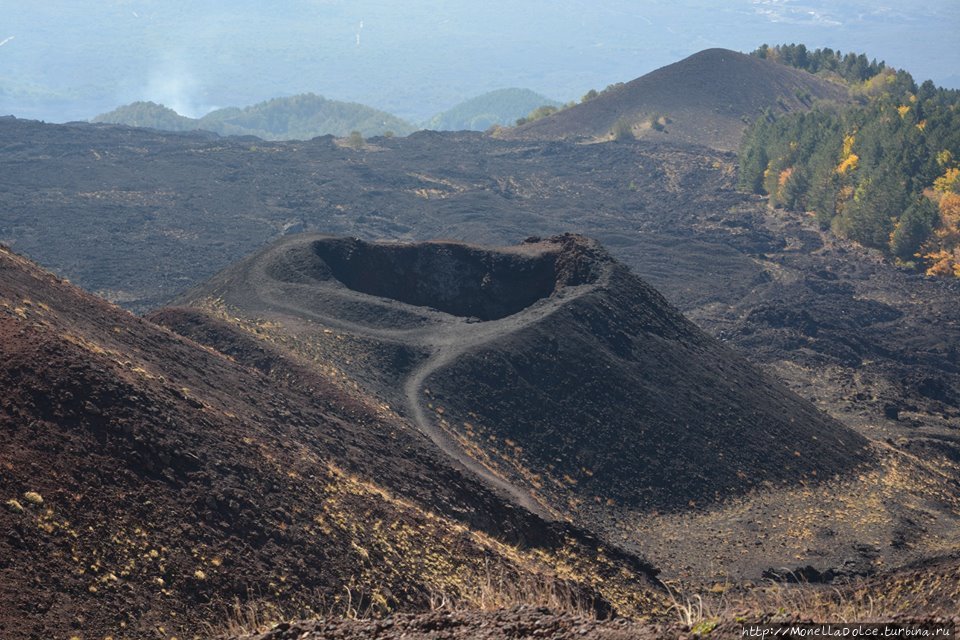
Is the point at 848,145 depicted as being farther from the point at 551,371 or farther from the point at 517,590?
the point at 517,590

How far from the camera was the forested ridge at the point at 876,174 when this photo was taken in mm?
75875

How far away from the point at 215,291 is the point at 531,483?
732 inches

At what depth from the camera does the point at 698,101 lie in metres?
134

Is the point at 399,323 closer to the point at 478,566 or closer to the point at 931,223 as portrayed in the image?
the point at 478,566

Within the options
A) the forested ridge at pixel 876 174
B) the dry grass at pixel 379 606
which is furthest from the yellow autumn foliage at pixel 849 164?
the dry grass at pixel 379 606

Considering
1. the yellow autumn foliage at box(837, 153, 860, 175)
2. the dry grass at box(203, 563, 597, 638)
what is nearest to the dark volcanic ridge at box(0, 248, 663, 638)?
the dry grass at box(203, 563, 597, 638)

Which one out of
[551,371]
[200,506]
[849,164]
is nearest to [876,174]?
[849,164]

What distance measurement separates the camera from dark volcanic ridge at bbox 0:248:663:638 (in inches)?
564

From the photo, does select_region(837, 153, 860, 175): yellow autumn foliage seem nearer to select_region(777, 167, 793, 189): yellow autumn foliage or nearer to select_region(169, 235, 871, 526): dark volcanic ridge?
select_region(777, 167, 793, 189): yellow autumn foliage

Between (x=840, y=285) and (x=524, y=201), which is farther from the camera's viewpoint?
(x=524, y=201)

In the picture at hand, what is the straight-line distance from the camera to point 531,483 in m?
29.3

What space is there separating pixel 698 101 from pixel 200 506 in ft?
417

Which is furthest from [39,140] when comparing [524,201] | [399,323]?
[399,323]

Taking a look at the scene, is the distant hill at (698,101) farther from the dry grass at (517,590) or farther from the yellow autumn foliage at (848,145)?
the dry grass at (517,590)
